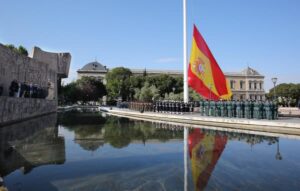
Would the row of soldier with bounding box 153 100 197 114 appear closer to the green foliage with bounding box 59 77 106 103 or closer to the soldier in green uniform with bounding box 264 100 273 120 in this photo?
the soldier in green uniform with bounding box 264 100 273 120

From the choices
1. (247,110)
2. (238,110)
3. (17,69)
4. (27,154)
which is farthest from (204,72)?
(27,154)

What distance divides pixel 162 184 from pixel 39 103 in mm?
30290

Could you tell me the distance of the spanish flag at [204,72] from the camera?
31.7 metres

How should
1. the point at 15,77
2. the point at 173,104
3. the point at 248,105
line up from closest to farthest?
the point at 248,105
the point at 15,77
the point at 173,104

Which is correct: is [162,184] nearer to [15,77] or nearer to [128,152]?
[128,152]

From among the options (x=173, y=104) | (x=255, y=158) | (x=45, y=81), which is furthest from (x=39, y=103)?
(x=255, y=158)

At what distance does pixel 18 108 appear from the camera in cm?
2417

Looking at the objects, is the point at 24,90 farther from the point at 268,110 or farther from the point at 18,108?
the point at 268,110

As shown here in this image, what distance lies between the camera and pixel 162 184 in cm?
636

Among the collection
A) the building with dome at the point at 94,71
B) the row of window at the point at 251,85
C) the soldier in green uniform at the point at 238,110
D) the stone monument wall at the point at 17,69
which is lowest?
the soldier in green uniform at the point at 238,110

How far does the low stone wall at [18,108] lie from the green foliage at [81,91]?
50330 mm

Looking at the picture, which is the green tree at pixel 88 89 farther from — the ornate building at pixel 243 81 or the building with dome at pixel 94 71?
the ornate building at pixel 243 81

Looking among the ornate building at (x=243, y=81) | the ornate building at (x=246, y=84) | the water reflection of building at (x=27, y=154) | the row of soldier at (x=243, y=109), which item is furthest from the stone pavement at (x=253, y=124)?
the ornate building at (x=246, y=84)

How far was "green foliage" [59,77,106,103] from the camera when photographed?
8612 centimetres
